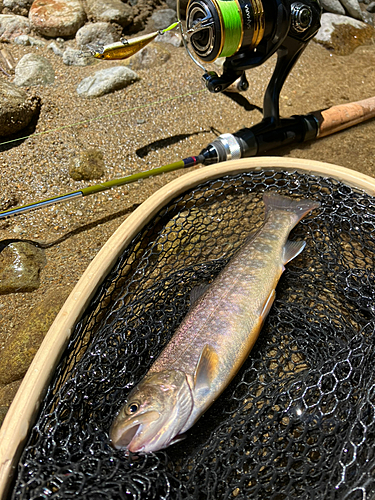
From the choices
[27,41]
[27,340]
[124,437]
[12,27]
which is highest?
[12,27]

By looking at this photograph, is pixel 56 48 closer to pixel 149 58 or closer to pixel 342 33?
pixel 149 58

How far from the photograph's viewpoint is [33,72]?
3.96m

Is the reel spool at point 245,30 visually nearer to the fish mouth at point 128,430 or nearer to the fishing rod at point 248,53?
the fishing rod at point 248,53

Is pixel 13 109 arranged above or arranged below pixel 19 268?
above

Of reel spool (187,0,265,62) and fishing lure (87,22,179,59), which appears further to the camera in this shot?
fishing lure (87,22,179,59)

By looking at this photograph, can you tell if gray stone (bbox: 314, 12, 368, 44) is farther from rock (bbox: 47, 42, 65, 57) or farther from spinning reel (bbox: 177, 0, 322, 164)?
rock (bbox: 47, 42, 65, 57)

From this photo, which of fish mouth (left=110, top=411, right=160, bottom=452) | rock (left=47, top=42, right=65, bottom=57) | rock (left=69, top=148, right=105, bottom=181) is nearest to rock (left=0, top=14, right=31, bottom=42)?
rock (left=47, top=42, right=65, bottom=57)

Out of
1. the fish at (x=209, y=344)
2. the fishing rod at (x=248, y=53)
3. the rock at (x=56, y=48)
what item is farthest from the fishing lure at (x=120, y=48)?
the fish at (x=209, y=344)

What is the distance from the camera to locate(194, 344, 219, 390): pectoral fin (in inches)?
68.8

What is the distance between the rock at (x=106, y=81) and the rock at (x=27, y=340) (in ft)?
7.39

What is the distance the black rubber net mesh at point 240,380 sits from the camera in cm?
154

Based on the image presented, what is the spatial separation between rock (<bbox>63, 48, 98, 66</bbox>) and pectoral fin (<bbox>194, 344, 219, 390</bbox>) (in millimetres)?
3694

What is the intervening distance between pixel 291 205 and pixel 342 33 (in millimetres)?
3687

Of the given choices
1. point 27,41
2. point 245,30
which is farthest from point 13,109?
point 245,30
